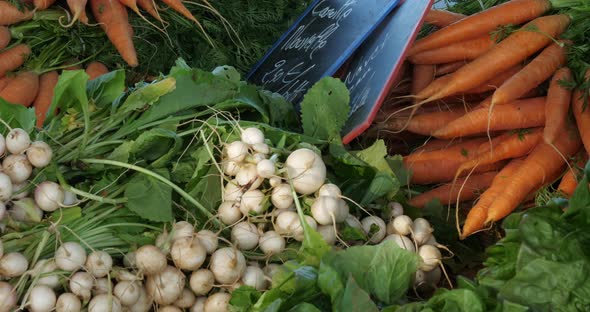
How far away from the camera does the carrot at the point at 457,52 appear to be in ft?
6.85

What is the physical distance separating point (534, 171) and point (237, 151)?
88 cm

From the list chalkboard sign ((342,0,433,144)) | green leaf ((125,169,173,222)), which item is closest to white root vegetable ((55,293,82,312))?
green leaf ((125,169,173,222))

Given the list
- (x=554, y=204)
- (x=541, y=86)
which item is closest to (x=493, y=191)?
(x=541, y=86)

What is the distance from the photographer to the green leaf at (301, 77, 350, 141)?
68.4 inches

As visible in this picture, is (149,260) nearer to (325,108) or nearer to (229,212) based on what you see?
(229,212)

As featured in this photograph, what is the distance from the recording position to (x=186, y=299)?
1.36 meters

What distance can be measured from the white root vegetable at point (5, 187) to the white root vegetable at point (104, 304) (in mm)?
293

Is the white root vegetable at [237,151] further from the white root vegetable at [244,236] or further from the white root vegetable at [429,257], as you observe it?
the white root vegetable at [429,257]

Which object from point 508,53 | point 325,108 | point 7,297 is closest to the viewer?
point 7,297

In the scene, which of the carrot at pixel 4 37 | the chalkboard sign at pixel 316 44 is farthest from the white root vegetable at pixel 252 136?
the carrot at pixel 4 37

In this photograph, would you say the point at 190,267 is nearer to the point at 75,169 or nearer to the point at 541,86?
the point at 75,169

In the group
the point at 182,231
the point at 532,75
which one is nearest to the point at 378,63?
the point at 532,75

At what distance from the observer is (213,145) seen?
1562 mm

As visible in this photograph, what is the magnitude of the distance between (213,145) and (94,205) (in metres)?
0.31
